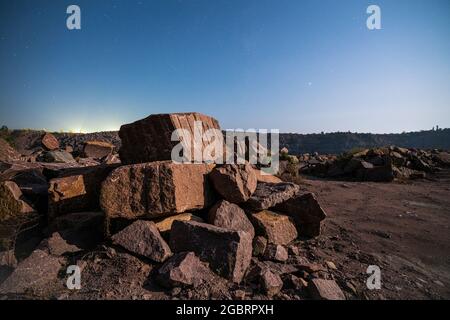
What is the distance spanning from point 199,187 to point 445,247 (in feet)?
12.4

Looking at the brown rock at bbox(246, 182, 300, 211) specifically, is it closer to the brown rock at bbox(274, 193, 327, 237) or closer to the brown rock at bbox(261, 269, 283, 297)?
the brown rock at bbox(274, 193, 327, 237)

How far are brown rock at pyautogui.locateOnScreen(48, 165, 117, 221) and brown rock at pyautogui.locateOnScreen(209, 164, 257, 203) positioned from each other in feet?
5.18

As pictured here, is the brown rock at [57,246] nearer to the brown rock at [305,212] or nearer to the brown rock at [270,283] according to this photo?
the brown rock at [270,283]

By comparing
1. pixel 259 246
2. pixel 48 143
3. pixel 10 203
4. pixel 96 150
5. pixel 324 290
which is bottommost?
pixel 324 290

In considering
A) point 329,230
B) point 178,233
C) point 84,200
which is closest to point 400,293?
point 329,230

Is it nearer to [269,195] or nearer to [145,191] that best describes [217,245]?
[145,191]

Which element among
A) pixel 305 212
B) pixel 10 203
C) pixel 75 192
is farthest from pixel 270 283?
pixel 10 203

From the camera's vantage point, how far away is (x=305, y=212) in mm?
3947

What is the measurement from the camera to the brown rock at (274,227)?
11.2 feet

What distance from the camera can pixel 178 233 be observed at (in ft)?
9.68

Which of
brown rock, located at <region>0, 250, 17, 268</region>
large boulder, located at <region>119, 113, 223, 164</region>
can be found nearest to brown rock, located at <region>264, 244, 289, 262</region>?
large boulder, located at <region>119, 113, 223, 164</region>

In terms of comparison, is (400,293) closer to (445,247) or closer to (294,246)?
(294,246)

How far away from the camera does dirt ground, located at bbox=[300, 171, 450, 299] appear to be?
2.83 meters

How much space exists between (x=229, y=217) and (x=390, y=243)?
2.62 meters
